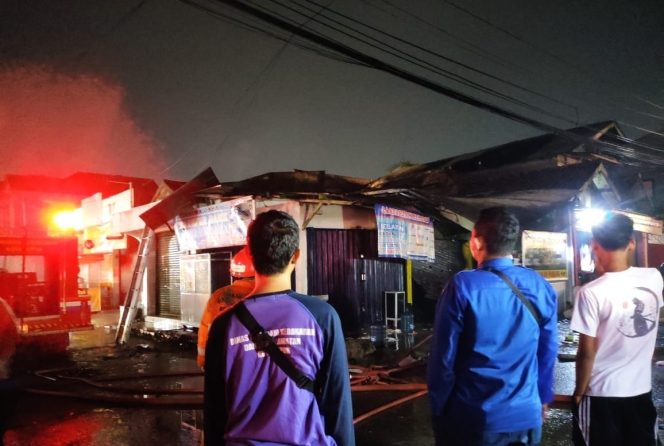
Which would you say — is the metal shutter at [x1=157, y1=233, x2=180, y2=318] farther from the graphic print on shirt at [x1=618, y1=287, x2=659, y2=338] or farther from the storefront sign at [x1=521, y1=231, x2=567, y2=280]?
the graphic print on shirt at [x1=618, y1=287, x2=659, y2=338]

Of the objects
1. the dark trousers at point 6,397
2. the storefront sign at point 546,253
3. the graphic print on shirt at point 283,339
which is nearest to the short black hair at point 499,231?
the graphic print on shirt at point 283,339

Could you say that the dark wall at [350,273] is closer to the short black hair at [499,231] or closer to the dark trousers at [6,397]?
the dark trousers at [6,397]

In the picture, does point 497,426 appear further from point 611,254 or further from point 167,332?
point 167,332

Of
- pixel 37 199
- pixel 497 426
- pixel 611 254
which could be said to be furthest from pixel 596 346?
pixel 37 199

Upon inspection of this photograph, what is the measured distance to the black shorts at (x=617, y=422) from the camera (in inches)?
112

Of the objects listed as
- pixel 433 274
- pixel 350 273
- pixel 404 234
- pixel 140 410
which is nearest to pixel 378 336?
pixel 350 273

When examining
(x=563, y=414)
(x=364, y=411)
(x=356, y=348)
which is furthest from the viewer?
(x=356, y=348)

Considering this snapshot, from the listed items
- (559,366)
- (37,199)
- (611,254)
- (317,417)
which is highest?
(37,199)

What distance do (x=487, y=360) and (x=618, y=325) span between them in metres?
1.02

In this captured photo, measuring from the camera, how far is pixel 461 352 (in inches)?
104

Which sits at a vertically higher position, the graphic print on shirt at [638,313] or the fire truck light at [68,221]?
the fire truck light at [68,221]

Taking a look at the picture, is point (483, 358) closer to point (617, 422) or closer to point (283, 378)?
point (617, 422)

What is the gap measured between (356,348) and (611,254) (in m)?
7.97

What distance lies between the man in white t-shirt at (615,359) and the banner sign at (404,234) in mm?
9664
